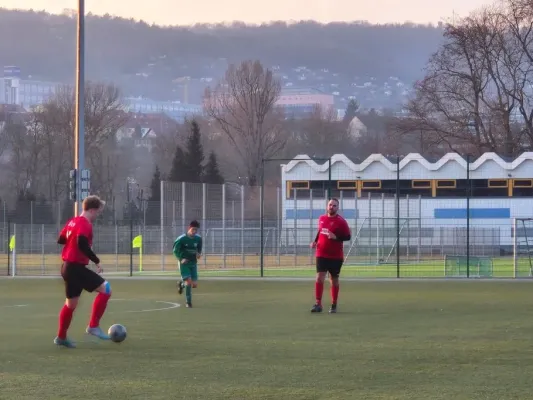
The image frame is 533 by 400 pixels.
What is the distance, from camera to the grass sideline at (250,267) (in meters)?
31.5

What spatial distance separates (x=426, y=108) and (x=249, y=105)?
1953cm

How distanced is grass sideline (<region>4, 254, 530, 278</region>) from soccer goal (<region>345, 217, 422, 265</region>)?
30.8 inches

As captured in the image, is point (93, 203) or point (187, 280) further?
point (187, 280)

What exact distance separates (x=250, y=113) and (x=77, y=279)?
197ft

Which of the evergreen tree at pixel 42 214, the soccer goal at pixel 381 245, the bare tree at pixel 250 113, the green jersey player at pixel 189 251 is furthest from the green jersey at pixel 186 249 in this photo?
the bare tree at pixel 250 113

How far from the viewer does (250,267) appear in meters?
34.4

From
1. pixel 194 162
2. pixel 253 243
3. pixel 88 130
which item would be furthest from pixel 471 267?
pixel 88 130

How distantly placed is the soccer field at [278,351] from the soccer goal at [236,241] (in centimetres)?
1421

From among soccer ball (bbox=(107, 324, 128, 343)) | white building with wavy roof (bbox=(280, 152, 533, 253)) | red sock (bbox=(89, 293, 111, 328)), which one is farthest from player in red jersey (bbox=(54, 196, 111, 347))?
white building with wavy roof (bbox=(280, 152, 533, 253))

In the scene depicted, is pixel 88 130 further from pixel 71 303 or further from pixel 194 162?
pixel 71 303

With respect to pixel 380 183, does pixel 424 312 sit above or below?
below

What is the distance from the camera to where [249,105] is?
236ft

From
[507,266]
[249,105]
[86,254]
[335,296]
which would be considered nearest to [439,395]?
[86,254]

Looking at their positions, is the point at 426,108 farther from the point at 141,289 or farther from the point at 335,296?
the point at 335,296
